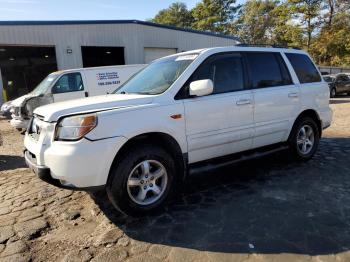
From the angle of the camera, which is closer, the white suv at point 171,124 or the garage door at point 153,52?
the white suv at point 171,124

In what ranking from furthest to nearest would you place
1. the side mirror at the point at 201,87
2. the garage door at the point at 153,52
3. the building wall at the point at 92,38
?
the garage door at the point at 153,52, the building wall at the point at 92,38, the side mirror at the point at 201,87

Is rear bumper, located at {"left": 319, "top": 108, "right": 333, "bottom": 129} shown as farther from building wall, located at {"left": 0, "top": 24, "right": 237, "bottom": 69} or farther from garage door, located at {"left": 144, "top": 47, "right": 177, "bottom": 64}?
garage door, located at {"left": 144, "top": 47, "right": 177, "bottom": 64}

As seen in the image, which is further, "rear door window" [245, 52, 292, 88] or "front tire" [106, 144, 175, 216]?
"rear door window" [245, 52, 292, 88]

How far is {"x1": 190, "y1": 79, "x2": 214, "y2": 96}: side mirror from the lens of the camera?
13.2 feet

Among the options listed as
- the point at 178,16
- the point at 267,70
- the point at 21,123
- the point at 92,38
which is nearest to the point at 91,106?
the point at 267,70

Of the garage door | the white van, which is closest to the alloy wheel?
the white van

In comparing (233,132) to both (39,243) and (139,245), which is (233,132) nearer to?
(139,245)

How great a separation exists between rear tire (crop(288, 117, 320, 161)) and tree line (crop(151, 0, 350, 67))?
26.4 metres

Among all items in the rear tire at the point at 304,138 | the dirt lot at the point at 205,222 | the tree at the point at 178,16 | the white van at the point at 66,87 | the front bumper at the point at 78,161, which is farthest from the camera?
the tree at the point at 178,16

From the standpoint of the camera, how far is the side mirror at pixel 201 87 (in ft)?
13.2

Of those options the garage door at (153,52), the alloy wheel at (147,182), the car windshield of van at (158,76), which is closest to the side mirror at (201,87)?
the car windshield of van at (158,76)

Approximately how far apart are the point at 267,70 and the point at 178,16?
68194mm

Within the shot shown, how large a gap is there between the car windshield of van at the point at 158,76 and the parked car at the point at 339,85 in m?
20.2

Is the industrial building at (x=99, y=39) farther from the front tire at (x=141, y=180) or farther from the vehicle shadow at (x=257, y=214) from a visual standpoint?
the front tire at (x=141, y=180)
